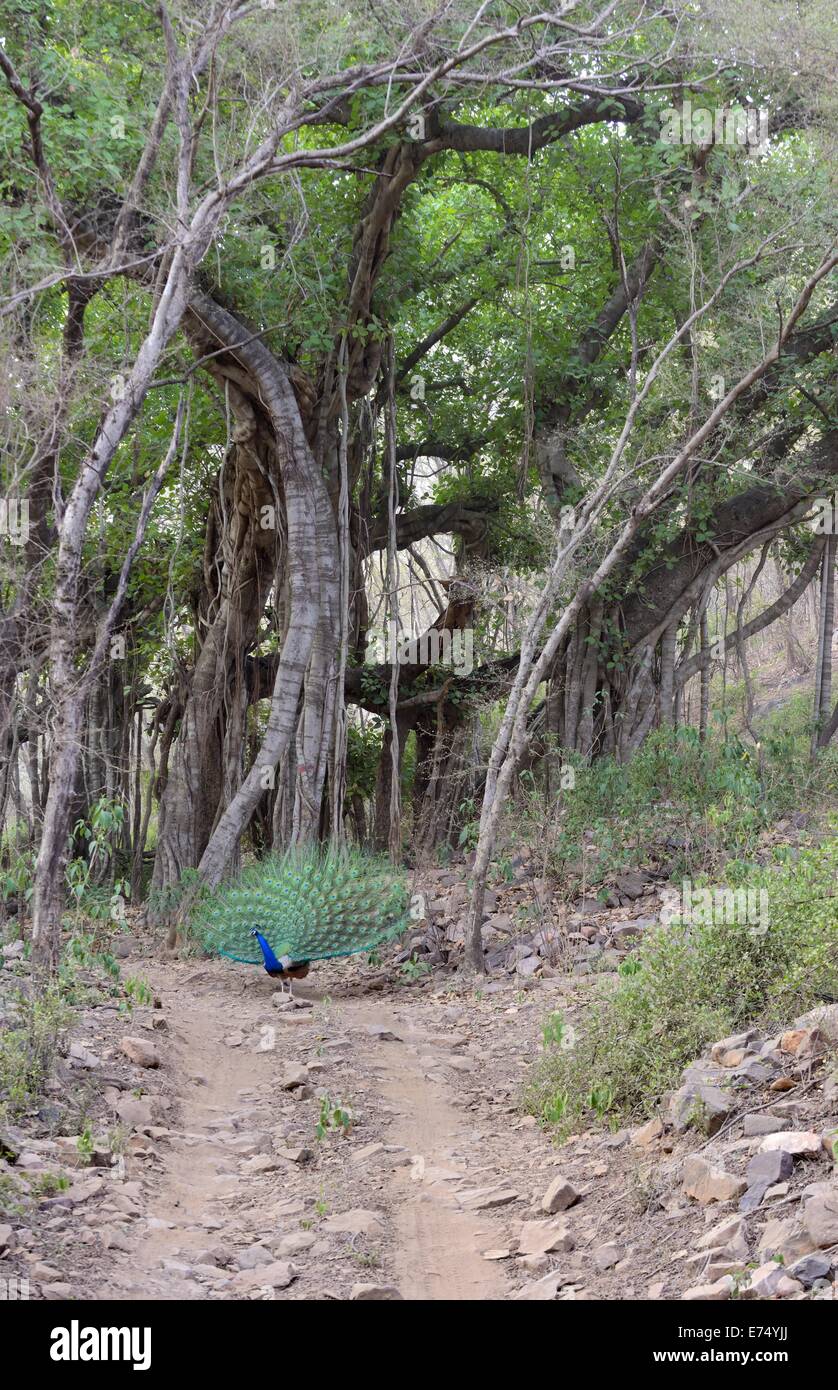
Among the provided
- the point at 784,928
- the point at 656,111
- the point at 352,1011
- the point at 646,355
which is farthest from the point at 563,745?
the point at 784,928

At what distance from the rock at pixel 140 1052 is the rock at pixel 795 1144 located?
3465 millimetres

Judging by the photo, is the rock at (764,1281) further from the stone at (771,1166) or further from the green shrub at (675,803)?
the green shrub at (675,803)

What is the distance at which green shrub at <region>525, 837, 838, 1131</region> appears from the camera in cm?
523

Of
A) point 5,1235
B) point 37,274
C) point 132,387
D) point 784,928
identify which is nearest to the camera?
point 5,1235

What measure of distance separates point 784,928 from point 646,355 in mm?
8630

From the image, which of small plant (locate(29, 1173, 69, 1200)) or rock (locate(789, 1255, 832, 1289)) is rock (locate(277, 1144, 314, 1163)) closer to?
small plant (locate(29, 1173, 69, 1200))

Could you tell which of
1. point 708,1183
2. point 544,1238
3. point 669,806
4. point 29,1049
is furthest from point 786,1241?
point 669,806

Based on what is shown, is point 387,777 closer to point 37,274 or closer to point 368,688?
point 368,688

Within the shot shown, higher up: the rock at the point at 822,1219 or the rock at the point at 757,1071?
the rock at the point at 757,1071

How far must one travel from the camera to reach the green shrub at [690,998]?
5230mm

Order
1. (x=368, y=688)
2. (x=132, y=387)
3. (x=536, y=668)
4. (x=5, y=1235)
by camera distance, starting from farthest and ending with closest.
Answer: (x=368, y=688) → (x=536, y=668) → (x=132, y=387) → (x=5, y=1235)

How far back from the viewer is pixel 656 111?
35.3 feet

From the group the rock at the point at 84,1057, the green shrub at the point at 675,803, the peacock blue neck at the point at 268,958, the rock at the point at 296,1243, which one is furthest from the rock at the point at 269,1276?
the green shrub at the point at 675,803

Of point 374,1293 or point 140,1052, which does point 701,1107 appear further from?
point 140,1052
